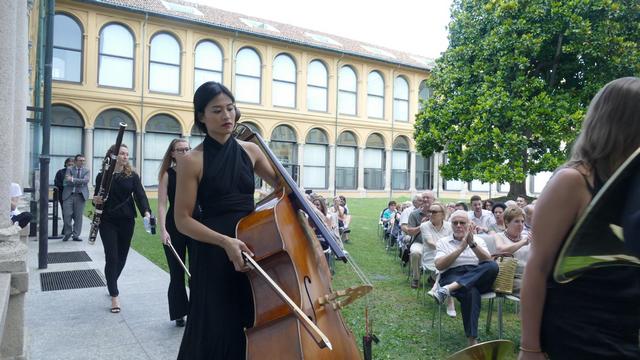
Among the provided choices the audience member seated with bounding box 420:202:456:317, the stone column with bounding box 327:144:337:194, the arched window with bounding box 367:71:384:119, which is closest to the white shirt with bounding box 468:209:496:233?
the audience member seated with bounding box 420:202:456:317

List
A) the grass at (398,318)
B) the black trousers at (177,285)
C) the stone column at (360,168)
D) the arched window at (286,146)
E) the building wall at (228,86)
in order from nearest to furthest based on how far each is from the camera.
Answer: the black trousers at (177,285), the grass at (398,318), the building wall at (228,86), the arched window at (286,146), the stone column at (360,168)

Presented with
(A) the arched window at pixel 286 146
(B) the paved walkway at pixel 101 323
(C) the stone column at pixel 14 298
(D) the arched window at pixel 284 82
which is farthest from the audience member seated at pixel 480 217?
(D) the arched window at pixel 284 82

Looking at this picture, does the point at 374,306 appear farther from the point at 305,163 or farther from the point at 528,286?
the point at 305,163

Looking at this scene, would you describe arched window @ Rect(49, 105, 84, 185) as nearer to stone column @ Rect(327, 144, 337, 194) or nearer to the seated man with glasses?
stone column @ Rect(327, 144, 337, 194)

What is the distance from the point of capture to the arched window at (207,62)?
2969cm

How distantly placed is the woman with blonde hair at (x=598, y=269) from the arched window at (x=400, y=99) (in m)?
36.3

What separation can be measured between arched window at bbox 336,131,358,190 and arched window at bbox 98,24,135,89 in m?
15.0

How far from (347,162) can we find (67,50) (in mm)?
19474

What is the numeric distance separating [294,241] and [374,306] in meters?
4.22

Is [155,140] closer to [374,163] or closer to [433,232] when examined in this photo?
[374,163]

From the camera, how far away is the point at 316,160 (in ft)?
Answer: 114

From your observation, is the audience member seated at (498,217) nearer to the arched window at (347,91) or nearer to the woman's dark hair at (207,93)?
the woman's dark hair at (207,93)

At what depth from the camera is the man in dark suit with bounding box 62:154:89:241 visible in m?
10.9

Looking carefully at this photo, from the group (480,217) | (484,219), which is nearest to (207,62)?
(480,217)
